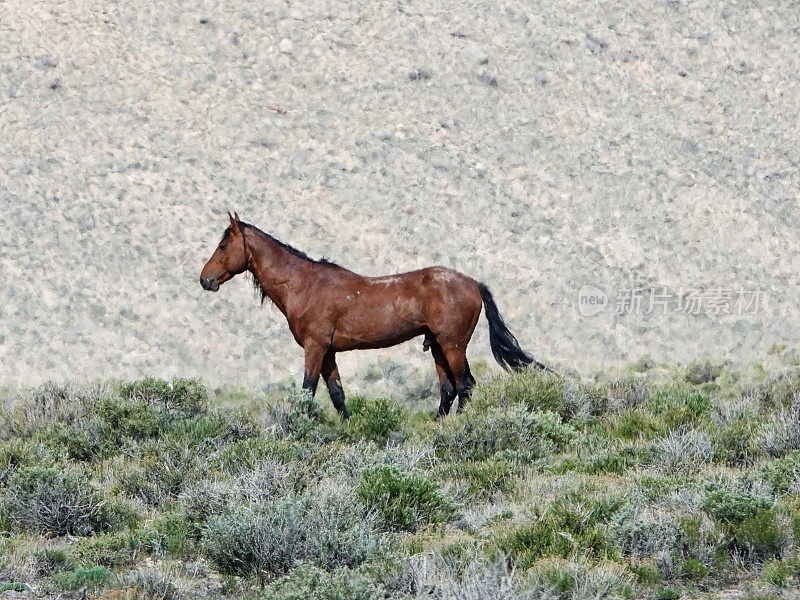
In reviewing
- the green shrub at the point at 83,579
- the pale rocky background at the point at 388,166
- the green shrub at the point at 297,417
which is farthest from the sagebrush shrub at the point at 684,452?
the pale rocky background at the point at 388,166

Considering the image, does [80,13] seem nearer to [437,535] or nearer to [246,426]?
[246,426]

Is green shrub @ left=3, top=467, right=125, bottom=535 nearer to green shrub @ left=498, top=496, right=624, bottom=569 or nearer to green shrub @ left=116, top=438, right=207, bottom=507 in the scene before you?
green shrub @ left=116, top=438, right=207, bottom=507

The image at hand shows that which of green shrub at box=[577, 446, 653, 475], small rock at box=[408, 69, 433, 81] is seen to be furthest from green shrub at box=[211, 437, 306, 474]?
small rock at box=[408, 69, 433, 81]

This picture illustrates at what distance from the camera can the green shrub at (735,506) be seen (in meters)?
7.23

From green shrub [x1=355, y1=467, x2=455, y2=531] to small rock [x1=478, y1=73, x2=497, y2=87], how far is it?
757 inches

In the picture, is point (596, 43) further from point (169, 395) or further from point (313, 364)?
point (169, 395)

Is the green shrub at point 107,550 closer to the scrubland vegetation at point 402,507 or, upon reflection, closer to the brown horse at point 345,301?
the scrubland vegetation at point 402,507

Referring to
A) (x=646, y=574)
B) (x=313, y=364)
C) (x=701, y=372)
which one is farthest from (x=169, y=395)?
(x=701, y=372)

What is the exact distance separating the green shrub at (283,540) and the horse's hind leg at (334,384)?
5.75 meters

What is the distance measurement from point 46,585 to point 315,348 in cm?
671

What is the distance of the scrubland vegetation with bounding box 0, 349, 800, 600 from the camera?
6590mm

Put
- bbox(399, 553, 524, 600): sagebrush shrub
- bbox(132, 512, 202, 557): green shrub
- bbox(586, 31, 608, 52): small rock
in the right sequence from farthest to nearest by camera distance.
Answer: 1. bbox(586, 31, 608, 52): small rock
2. bbox(132, 512, 202, 557): green shrub
3. bbox(399, 553, 524, 600): sagebrush shrub

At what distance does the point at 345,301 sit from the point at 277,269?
0.89 metres

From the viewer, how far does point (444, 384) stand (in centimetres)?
1372
